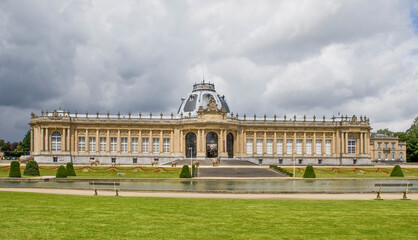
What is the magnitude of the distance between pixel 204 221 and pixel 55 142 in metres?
67.1

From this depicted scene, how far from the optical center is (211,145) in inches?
2926

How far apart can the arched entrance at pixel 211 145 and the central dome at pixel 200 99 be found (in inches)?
254

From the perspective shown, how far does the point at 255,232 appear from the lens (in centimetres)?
1156

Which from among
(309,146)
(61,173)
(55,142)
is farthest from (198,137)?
(61,173)

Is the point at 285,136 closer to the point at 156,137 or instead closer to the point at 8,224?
the point at 156,137

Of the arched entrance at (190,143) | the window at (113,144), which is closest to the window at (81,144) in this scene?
the window at (113,144)

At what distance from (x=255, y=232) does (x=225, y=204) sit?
646cm

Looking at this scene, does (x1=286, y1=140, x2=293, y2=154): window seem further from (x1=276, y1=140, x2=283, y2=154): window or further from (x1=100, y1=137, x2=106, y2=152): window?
(x1=100, y1=137, x2=106, y2=152): window

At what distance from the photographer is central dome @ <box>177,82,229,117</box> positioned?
80.2 metres

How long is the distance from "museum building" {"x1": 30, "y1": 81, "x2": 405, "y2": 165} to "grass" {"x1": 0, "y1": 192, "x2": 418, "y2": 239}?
184 ft

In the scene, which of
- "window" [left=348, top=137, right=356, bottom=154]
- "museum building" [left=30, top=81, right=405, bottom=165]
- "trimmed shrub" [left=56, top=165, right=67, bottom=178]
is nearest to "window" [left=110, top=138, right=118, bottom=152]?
"museum building" [left=30, top=81, right=405, bottom=165]

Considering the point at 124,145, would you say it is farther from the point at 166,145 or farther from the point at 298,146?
the point at 298,146

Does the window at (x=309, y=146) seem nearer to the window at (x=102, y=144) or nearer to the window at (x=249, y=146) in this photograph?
the window at (x=249, y=146)

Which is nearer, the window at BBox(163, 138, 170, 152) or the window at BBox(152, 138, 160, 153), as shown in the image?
the window at BBox(152, 138, 160, 153)
